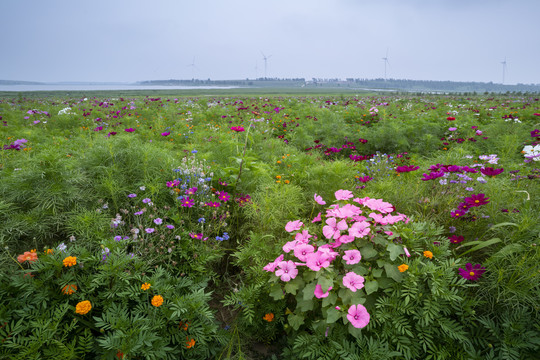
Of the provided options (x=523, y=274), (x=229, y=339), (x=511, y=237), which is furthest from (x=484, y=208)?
(x=229, y=339)

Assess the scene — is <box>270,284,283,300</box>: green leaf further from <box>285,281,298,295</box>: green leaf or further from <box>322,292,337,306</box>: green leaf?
<box>322,292,337,306</box>: green leaf

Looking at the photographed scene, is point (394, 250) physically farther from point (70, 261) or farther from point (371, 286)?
point (70, 261)

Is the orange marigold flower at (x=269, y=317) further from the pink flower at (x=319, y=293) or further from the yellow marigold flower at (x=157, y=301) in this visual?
the yellow marigold flower at (x=157, y=301)

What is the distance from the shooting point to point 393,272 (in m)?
1.61

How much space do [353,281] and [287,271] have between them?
1.29 ft

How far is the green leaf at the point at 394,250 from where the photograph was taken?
159 cm

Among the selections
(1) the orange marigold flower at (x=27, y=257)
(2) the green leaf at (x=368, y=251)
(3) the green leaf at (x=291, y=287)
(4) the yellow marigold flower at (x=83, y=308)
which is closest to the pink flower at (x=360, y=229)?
(2) the green leaf at (x=368, y=251)

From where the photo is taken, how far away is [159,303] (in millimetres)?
1537

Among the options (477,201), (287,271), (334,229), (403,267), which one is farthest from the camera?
(477,201)

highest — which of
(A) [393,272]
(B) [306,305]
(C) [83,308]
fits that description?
(A) [393,272]

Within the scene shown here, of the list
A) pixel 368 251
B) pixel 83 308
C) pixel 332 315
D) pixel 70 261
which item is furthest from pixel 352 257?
pixel 70 261

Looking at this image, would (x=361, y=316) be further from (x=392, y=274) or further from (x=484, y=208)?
(x=484, y=208)

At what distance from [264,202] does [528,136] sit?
255 inches

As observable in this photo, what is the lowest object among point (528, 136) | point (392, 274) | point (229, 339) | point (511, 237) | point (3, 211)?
point (229, 339)
